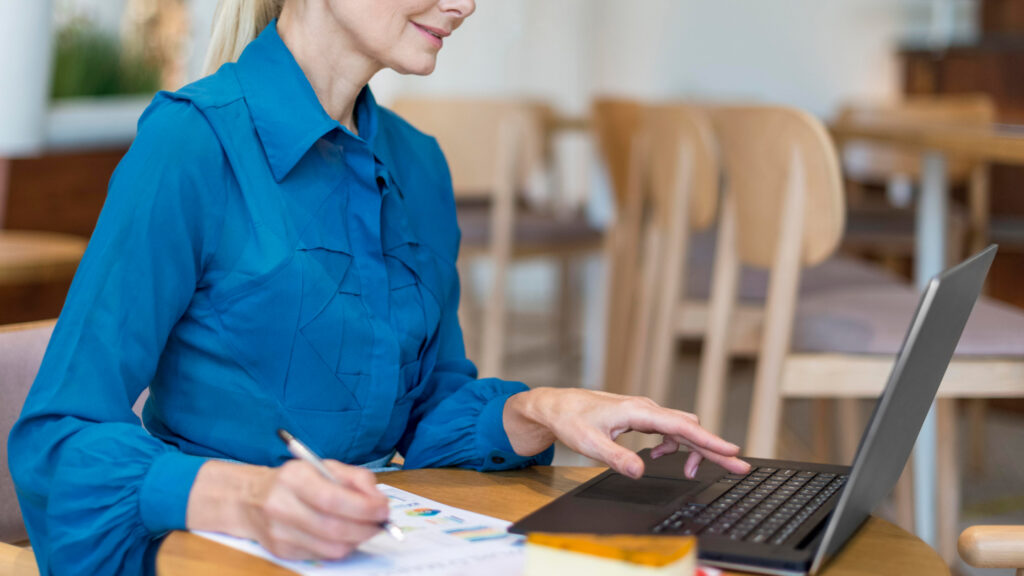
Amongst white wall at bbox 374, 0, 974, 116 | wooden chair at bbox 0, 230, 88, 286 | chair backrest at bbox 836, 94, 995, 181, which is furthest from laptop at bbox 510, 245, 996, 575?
white wall at bbox 374, 0, 974, 116

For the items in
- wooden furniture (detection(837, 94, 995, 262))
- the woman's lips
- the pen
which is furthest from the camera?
wooden furniture (detection(837, 94, 995, 262))

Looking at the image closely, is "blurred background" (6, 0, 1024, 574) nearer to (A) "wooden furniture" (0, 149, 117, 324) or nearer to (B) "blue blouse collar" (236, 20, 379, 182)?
(A) "wooden furniture" (0, 149, 117, 324)

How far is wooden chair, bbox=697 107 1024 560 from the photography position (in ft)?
5.86

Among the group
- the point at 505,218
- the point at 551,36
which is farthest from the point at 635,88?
the point at 505,218

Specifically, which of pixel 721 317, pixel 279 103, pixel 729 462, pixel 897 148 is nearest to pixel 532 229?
pixel 897 148

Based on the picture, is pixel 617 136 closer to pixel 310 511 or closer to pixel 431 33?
pixel 431 33

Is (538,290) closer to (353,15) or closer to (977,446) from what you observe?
(977,446)

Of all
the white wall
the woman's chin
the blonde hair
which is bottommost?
the woman's chin

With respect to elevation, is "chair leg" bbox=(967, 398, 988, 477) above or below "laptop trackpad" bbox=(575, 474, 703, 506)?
below

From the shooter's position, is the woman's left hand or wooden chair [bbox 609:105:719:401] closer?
the woman's left hand

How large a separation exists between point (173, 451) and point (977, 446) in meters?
2.83

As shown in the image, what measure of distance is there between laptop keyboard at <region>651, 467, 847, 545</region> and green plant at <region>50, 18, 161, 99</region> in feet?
11.5

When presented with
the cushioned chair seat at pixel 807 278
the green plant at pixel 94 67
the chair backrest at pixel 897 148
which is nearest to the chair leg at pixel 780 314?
the cushioned chair seat at pixel 807 278

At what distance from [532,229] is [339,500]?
2.86 meters
